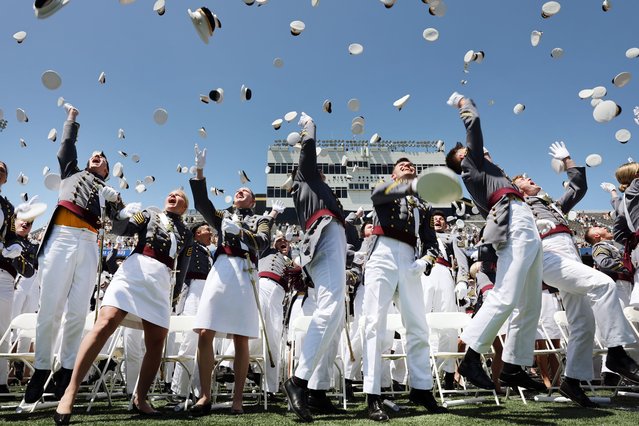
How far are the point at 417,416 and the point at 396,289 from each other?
1.15m

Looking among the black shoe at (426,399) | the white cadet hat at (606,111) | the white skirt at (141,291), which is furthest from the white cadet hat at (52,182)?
the white cadet hat at (606,111)

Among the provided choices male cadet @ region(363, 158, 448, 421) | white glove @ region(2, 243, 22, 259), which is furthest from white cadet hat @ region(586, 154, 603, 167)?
white glove @ region(2, 243, 22, 259)

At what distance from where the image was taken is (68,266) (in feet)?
14.5

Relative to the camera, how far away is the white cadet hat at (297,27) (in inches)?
318

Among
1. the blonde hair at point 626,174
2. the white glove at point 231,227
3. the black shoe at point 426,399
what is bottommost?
the black shoe at point 426,399

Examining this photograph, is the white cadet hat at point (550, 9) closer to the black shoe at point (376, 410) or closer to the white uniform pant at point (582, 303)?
the white uniform pant at point (582, 303)

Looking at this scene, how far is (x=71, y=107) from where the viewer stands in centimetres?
514

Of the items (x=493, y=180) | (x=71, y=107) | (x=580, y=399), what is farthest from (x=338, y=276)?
(x=71, y=107)

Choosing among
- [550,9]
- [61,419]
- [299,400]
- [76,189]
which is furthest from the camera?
[550,9]

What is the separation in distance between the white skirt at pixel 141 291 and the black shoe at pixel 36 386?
82 cm

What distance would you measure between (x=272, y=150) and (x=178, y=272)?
6209 centimetres

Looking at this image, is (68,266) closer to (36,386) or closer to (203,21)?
(36,386)

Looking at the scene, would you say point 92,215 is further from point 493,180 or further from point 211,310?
point 493,180

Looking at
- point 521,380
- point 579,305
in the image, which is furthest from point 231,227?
point 579,305
